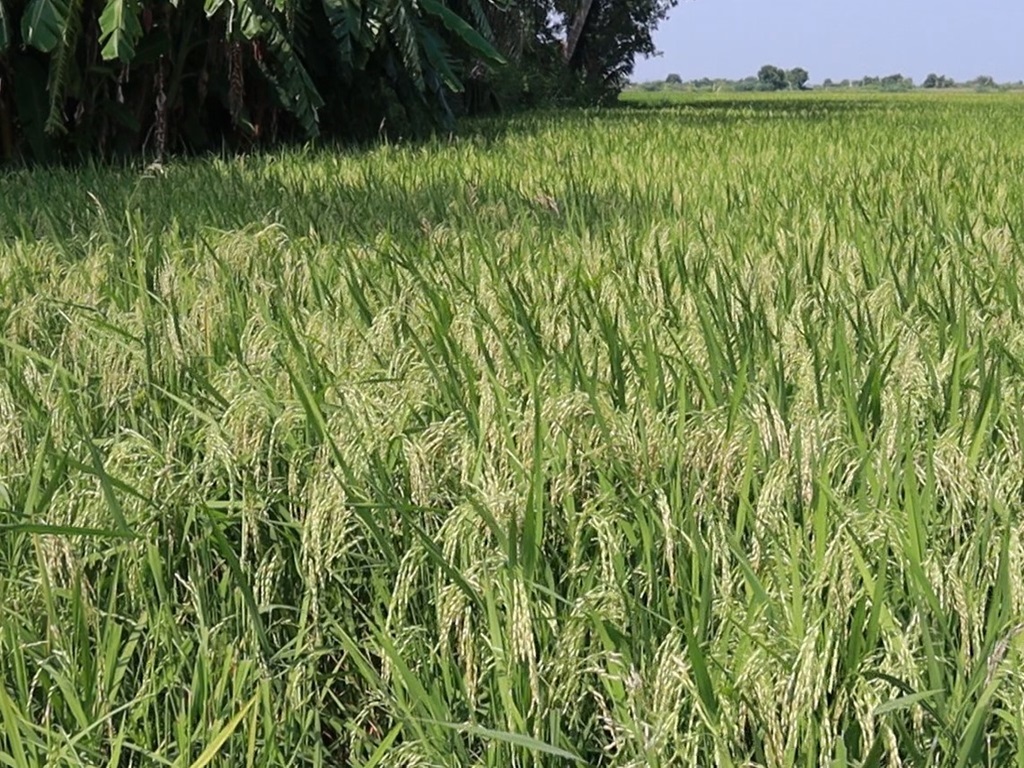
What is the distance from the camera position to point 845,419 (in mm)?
1235

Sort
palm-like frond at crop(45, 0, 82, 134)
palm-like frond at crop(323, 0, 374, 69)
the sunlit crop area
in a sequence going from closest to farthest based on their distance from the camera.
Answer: the sunlit crop area, palm-like frond at crop(45, 0, 82, 134), palm-like frond at crop(323, 0, 374, 69)

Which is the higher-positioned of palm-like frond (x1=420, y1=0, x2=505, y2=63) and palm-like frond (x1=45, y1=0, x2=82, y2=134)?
palm-like frond (x1=420, y1=0, x2=505, y2=63)

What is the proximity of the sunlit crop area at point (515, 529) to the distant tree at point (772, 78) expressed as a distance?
130630mm

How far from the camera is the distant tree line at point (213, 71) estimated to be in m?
4.88

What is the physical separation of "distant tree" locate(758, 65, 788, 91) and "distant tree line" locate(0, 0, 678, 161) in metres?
125

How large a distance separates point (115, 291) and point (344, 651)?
1.10 metres

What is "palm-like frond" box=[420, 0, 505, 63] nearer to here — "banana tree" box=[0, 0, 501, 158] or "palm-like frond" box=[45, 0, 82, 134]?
"banana tree" box=[0, 0, 501, 158]

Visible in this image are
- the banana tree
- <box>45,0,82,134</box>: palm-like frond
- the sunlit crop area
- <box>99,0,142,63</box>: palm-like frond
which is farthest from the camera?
the banana tree

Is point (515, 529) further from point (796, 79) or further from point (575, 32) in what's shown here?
point (796, 79)

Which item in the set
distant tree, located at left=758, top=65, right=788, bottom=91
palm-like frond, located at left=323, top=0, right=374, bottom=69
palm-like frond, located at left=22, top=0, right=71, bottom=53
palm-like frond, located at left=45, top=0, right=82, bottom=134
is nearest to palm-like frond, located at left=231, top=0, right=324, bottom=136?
palm-like frond, located at left=323, top=0, right=374, bottom=69

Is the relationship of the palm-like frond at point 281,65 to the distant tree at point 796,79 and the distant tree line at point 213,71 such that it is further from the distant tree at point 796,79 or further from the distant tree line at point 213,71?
the distant tree at point 796,79

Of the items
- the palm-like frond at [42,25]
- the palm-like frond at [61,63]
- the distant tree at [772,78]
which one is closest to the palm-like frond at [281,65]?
the palm-like frond at [61,63]

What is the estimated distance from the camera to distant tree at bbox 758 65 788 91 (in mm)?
126312

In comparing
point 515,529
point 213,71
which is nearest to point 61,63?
point 213,71
